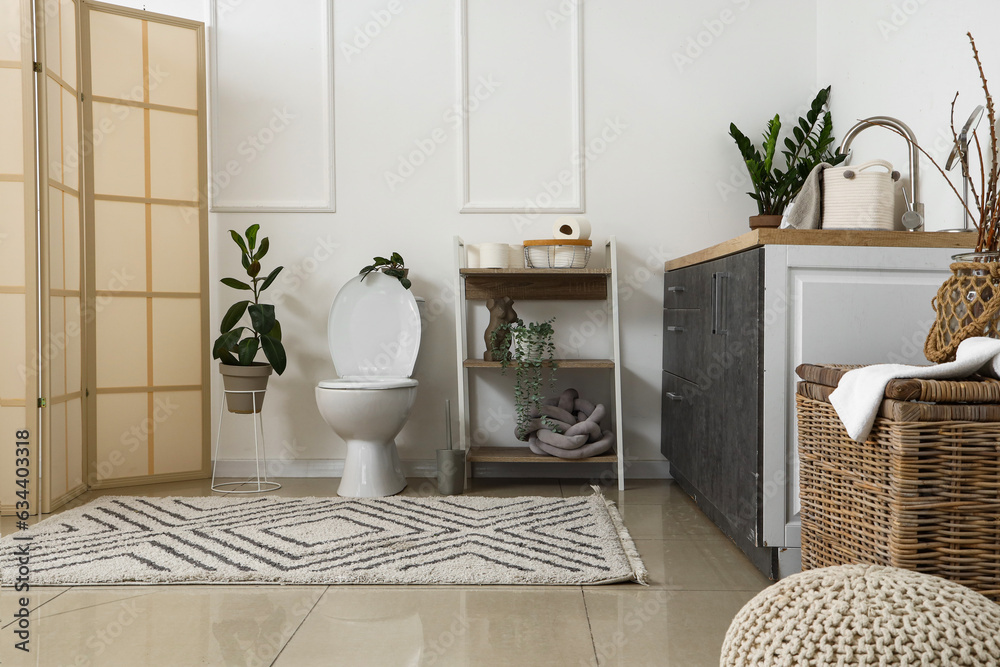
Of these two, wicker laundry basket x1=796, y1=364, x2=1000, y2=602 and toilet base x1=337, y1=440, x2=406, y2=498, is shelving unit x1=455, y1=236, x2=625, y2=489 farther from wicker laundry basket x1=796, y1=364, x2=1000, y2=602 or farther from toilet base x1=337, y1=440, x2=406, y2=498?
wicker laundry basket x1=796, y1=364, x2=1000, y2=602

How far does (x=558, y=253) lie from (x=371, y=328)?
2.82 ft

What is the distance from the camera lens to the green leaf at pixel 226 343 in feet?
9.26

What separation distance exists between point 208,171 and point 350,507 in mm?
1611

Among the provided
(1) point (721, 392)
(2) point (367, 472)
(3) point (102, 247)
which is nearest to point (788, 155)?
(1) point (721, 392)

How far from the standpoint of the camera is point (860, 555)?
A: 1.31m

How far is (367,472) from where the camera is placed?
8.93ft

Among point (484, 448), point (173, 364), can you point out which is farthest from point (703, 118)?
point (173, 364)

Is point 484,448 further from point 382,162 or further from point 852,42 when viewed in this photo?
point 852,42

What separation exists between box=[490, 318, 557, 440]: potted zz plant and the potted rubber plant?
1.46 ft

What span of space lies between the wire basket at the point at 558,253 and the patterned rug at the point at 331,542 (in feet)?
3.01

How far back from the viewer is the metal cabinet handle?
2.09 m

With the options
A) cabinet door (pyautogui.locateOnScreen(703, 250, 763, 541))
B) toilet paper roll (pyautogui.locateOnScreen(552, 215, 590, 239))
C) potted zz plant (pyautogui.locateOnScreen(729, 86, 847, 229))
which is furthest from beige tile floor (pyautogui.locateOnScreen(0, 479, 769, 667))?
potted zz plant (pyautogui.locateOnScreen(729, 86, 847, 229))

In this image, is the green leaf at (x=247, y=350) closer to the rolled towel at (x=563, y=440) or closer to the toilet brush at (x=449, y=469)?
the toilet brush at (x=449, y=469)

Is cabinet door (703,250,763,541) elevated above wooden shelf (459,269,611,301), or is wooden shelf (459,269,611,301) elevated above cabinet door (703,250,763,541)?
wooden shelf (459,269,611,301)
